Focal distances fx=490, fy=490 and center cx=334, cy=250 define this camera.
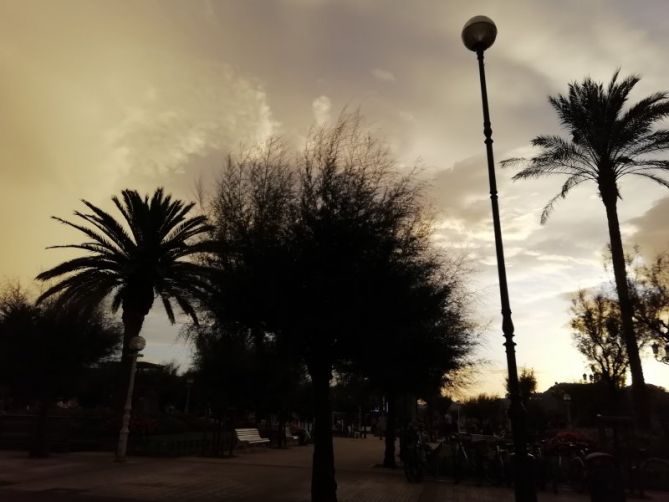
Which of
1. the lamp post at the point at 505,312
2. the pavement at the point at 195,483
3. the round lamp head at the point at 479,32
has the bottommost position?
the pavement at the point at 195,483

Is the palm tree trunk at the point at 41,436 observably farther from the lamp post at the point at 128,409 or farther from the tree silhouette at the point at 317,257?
the tree silhouette at the point at 317,257

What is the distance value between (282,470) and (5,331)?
10658mm

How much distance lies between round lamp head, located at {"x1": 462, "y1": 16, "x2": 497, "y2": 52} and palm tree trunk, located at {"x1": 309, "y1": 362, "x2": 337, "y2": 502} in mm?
6628

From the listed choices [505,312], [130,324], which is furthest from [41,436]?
[505,312]

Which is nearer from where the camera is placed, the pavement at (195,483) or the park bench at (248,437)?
the pavement at (195,483)

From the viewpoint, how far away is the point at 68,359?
1617 cm

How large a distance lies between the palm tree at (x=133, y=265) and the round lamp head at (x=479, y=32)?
14.4m

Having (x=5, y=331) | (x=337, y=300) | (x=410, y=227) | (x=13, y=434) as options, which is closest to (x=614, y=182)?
(x=410, y=227)

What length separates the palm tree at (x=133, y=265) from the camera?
66.9 ft

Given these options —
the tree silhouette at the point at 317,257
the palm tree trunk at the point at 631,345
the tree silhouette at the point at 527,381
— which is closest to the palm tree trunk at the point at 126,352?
the tree silhouette at the point at 317,257

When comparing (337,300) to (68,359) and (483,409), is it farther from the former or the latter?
(483,409)

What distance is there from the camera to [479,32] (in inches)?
330

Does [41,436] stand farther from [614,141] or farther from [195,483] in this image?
[614,141]

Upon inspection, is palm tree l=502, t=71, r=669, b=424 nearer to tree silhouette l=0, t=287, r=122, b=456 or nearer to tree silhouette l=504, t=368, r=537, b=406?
tree silhouette l=0, t=287, r=122, b=456
